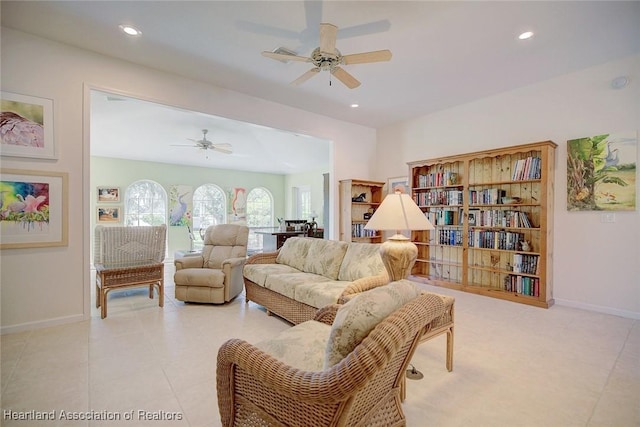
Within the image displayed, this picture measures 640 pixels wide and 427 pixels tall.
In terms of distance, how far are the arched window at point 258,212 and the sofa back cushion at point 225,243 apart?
5157mm

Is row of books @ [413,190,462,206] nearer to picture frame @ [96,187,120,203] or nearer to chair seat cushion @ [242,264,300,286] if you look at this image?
chair seat cushion @ [242,264,300,286]

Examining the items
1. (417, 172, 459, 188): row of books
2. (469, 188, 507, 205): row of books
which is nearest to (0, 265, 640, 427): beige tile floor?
(469, 188, 507, 205): row of books

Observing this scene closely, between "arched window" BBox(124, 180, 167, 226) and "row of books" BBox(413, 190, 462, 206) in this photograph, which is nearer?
"row of books" BBox(413, 190, 462, 206)

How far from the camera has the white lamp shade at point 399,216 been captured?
222 centimetres

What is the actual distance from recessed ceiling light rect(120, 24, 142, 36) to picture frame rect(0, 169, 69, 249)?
1591mm

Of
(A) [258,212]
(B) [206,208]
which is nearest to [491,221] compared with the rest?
(A) [258,212]

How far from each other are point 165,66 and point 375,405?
4.09 m

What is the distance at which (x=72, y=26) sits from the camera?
2.79 meters

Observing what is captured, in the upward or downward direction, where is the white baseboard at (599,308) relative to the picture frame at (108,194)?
downward

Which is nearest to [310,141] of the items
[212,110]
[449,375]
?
[212,110]

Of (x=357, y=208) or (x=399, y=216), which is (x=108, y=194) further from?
(x=399, y=216)

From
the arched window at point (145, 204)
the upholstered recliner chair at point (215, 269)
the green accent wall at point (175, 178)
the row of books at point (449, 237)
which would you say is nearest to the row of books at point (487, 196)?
the row of books at point (449, 237)

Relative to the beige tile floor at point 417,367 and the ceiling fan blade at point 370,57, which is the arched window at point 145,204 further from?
the ceiling fan blade at point 370,57

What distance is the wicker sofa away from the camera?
2669 mm
